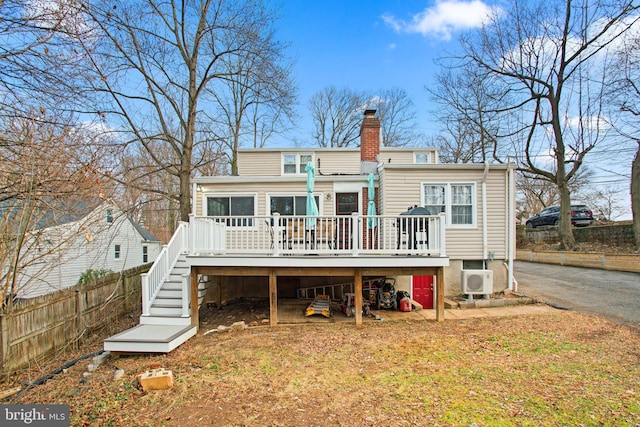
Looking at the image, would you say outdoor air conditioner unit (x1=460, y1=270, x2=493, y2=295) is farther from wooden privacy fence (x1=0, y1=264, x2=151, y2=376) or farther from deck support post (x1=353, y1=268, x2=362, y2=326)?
wooden privacy fence (x1=0, y1=264, x2=151, y2=376)

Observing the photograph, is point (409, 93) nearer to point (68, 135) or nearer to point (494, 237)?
point (494, 237)

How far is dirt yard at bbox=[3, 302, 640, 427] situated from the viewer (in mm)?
3613

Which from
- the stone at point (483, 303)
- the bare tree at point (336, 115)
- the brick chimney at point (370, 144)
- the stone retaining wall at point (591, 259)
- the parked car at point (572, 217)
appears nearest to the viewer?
the stone at point (483, 303)

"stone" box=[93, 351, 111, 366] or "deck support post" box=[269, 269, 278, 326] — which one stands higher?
"deck support post" box=[269, 269, 278, 326]

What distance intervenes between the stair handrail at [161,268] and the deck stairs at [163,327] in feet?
0.34

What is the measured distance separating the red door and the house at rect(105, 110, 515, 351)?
0.10ft

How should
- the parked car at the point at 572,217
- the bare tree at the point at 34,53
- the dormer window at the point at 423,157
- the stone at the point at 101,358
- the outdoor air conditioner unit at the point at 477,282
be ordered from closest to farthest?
the bare tree at the point at 34,53 → the stone at the point at 101,358 → the outdoor air conditioner unit at the point at 477,282 → the dormer window at the point at 423,157 → the parked car at the point at 572,217

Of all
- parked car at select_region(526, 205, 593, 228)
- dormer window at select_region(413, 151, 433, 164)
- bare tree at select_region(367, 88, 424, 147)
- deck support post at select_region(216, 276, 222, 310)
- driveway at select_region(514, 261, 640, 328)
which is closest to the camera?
driveway at select_region(514, 261, 640, 328)

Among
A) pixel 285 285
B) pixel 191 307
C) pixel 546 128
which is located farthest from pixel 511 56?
pixel 191 307

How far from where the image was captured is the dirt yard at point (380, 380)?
142 inches

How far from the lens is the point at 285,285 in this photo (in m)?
10.2

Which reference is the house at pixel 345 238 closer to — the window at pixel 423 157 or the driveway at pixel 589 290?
the driveway at pixel 589 290

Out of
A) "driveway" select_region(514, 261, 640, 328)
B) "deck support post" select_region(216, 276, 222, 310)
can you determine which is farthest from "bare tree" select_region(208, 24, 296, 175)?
"driveway" select_region(514, 261, 640, 328)

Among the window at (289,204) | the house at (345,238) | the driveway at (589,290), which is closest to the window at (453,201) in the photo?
the house at (345,238)
